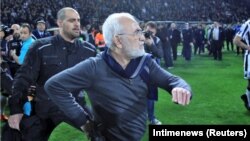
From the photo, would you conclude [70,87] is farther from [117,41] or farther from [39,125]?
[39,125]

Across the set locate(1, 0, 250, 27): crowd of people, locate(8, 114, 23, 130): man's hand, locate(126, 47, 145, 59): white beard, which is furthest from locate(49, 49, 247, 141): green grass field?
locate(1, 0, 250, 27): crowd of people

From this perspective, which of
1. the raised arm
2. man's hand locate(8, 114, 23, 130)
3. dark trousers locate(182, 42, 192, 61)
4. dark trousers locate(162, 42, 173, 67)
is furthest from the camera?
dark trousers locate(182, 42, 192, 61)

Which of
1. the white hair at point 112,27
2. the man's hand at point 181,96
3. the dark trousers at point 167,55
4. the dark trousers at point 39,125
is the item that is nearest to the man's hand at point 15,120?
the dark trousers at point 39,125

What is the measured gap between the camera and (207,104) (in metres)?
8.70

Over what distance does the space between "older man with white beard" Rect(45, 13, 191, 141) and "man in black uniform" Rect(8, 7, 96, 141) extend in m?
1.37

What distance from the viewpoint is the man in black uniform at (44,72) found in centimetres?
405

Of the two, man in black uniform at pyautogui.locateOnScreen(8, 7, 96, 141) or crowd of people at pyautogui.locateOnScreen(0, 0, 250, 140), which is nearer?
crowd of people at pyautogui.locateOnScreen(0, 0, 250, 140)

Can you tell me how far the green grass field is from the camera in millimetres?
7105

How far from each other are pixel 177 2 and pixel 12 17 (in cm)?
1873

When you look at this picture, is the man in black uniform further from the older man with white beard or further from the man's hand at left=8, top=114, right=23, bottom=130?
the older man with white beard

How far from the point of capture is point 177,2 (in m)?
39.2

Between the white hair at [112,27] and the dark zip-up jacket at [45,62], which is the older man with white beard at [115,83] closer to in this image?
the white hair at [112,27]

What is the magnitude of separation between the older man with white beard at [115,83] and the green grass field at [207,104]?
3392mm

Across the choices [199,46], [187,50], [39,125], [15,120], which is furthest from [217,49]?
[15,120]
